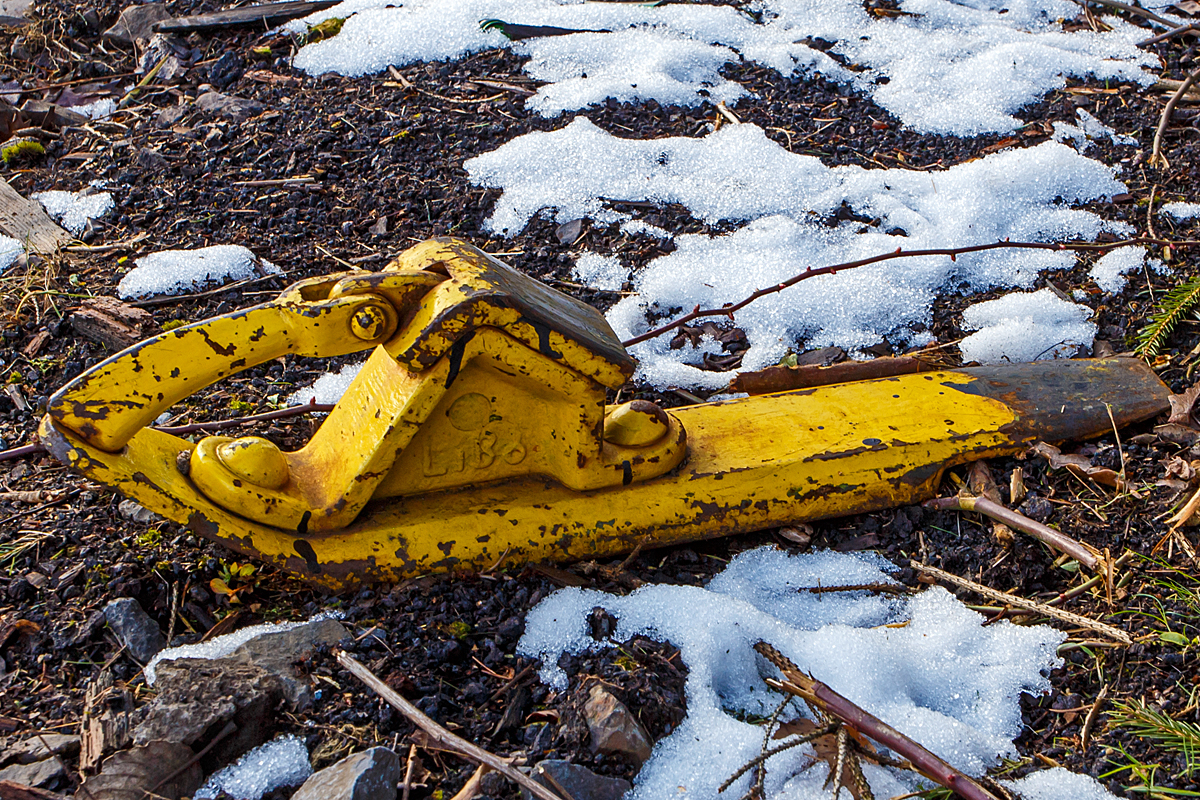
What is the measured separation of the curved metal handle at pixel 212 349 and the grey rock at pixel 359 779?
68cm

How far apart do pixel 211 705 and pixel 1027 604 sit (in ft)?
4.72

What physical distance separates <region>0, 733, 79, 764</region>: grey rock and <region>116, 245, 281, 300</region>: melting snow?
1.51 metres

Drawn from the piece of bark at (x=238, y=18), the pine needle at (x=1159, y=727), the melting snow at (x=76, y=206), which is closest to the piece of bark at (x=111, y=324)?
the melting snow at (x=76, y=206)

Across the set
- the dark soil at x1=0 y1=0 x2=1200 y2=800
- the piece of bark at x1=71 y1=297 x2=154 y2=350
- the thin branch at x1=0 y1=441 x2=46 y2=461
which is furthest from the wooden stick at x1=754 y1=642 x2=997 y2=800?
the piece of bark at x1=71 y1=297 x2=154 y2=350

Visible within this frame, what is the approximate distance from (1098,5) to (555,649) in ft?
12.7

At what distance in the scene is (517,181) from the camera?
3.08 m

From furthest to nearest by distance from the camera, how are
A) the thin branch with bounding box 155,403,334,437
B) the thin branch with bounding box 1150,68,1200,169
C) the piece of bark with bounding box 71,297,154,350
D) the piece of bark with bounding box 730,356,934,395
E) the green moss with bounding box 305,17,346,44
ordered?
the green moss with bounding box 305,17,346,44
the thin branch with bounding box 1150,68,1200,169
the piece of bark with bounding box 71,297,154,350
the piece of bark with bounding box 730,356,934,395
the thin branch with bounding box 155,403,334,437

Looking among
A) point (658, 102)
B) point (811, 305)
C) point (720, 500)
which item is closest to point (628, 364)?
point (720, 500)

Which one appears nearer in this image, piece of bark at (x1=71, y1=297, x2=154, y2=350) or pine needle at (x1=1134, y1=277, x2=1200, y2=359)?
pine needle at (x1=1134, y1=277, x2=1200, y2=359)

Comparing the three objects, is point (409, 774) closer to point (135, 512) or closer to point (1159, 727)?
point (135, 512)

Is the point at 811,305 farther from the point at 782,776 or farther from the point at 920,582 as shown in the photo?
the point at 782,776

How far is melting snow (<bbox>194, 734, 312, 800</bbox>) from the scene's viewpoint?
4.75 feet

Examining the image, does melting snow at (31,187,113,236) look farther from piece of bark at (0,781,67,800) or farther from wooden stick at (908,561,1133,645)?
wooden stick at (908,561,1133,645)

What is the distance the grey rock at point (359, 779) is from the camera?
1.37 m
